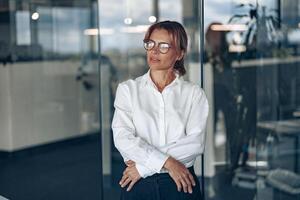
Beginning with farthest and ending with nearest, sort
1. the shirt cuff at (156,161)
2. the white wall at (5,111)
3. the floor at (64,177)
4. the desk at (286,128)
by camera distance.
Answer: the white wall at (5,111)
the floor at (64,177)
the desk at (286,128)
the shirt cuff at (156,161)

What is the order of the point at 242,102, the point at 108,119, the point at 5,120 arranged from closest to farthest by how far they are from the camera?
the point at 242,102 < the point at 108,119 < the point at 5,120


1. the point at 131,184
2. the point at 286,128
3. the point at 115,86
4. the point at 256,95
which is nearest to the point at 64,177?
the point at 115,86

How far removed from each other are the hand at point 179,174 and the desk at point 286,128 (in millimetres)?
3227

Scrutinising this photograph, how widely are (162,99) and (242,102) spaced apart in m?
3.55

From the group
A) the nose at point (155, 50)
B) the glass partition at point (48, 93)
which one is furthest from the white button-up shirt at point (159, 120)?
the glass partition at point (48, 93)

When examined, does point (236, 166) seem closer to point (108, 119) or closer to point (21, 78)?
point (108, 119)

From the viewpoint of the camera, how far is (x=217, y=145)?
19.8 ft

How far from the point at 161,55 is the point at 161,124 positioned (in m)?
0.28

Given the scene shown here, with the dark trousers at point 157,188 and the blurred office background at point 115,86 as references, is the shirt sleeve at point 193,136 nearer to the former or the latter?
the dark trousers at point 157,188

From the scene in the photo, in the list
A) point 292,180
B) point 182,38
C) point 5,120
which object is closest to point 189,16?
point 292,180

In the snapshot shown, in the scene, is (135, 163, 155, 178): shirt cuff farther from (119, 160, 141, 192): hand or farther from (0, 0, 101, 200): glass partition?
(0, 0, 101, 200): glass partition

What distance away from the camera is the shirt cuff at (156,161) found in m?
2.16

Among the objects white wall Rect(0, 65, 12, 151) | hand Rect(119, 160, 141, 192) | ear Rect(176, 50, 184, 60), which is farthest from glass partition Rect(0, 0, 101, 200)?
ear Rect(176, 50, 184, 60)

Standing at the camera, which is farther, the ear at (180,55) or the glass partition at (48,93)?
the glass partition at (48,93)
